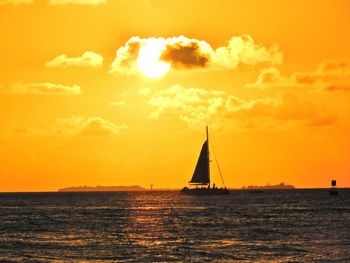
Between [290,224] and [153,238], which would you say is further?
[290,224]

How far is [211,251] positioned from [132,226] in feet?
117

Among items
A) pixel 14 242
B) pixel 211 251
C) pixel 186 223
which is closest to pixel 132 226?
pixel 186 223

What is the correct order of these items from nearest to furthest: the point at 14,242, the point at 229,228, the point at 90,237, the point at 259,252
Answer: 1. the point at 259,252
2. the point at 14,242
3. the point at 90,237
4. the point at 229,228

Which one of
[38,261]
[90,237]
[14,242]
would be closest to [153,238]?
[90,237]

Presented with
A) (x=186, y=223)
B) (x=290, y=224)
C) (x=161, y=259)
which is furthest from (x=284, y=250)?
(x=186, y=223)

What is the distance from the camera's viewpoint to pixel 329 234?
260 ft

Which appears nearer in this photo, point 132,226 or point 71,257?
point 71,257

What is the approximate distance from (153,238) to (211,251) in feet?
51.9

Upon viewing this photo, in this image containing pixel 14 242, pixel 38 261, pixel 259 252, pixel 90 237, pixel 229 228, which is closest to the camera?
pixel 38 261

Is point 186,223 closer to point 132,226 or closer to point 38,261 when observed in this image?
point 132,226

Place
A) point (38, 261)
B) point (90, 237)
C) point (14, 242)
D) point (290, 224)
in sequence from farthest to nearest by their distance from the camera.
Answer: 1. point (290, 224)
2. point (90, 237)
3. point (14, 242)
4. point (38, 261)

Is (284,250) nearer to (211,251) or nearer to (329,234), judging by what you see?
(211,251)

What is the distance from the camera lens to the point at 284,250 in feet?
212

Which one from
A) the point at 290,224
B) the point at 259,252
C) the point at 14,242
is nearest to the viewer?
the point at 259,252
